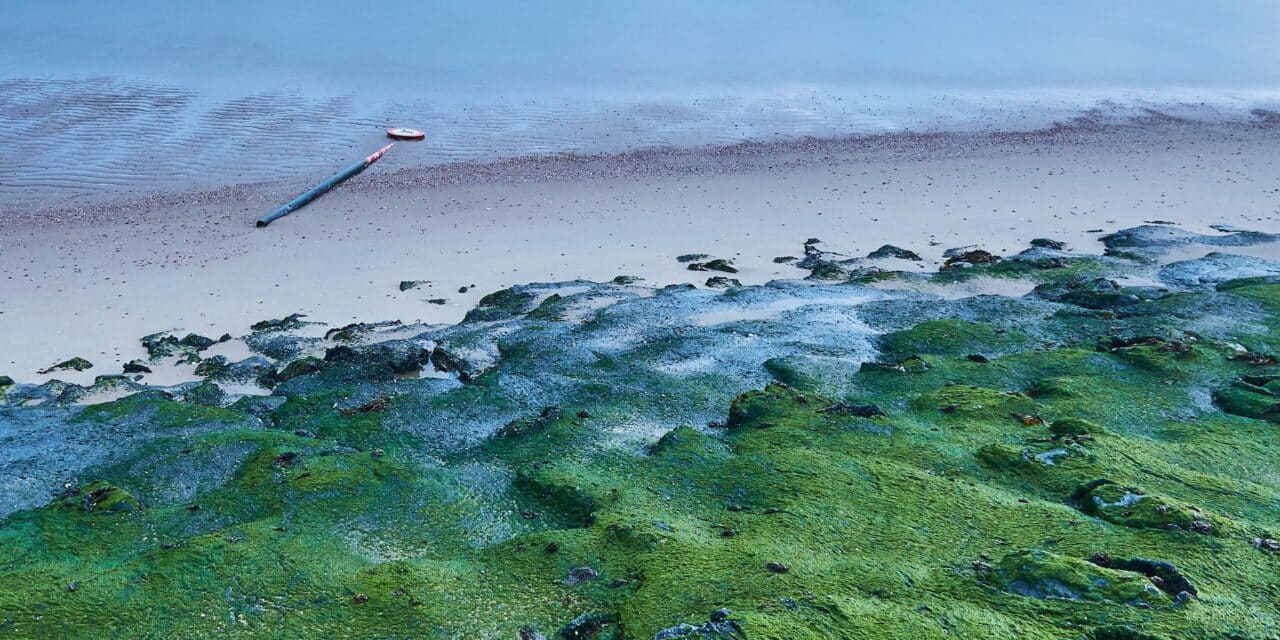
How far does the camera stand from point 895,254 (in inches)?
690

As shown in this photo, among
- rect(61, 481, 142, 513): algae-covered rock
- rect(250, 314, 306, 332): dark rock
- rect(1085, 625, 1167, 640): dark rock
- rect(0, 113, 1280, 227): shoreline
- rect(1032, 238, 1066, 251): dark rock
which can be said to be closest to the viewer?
rect(1085, 625, 1167, 640): dark rock

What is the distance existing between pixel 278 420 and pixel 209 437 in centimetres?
118

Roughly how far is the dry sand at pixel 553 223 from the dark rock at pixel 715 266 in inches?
9.9

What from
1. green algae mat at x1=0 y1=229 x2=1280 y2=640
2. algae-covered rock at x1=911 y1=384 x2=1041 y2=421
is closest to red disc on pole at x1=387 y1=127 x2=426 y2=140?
green algae mat at x1=0 y1=229 x2=1280 y2=640

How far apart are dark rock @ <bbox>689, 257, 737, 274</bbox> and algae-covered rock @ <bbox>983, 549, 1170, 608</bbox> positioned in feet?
35.6

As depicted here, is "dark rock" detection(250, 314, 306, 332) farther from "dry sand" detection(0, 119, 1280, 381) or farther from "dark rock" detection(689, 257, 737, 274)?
"dark rock" detection(689, 257, 737, 274)

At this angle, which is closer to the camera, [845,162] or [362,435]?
[362,435]

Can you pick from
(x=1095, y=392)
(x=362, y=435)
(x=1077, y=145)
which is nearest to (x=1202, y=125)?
(x=1077, y=145)

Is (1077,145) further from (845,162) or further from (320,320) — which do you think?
(320,320)

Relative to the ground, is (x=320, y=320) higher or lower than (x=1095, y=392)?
lower

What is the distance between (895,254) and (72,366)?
13423 millimetres

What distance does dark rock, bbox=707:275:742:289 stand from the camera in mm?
15820

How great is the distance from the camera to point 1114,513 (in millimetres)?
7094

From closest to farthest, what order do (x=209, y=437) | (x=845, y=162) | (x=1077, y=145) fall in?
(x=209, y=437)
(x=845, y=162)
(x=1077, y=145)
